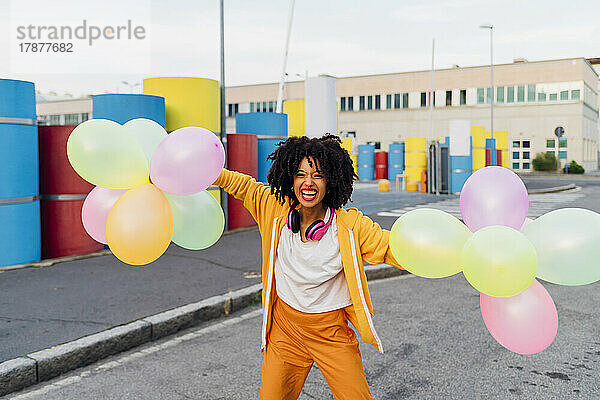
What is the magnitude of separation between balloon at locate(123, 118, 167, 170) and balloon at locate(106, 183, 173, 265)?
28 centimetres

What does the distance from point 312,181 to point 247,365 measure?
239 cm

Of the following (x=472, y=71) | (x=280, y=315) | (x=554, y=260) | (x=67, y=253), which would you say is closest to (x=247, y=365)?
(x=280, y=315)

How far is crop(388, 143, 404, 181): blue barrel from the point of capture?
34719 millimetres

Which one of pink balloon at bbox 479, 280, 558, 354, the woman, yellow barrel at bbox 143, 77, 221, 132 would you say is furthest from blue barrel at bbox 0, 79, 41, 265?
pink balloon at bbox 479, 280, 558, 354

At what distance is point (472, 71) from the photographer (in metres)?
50.0

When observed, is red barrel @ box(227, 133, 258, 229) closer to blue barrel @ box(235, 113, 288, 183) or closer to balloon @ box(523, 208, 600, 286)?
blue barrel @ box(235, 113, 288, 183)

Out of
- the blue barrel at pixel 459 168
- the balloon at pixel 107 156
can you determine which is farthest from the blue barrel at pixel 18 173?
the blue barrel at pixel 459 168

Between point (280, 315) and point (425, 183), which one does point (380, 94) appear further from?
point (280, 315)

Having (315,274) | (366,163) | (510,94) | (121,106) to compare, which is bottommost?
(315,274)

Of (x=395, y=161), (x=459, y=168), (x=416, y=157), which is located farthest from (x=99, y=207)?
(x=395, y=161)

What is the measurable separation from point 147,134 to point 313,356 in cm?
149

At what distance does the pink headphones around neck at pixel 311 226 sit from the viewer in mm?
2730

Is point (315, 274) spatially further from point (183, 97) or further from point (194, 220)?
point (183, 97)

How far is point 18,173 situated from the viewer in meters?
7.95
